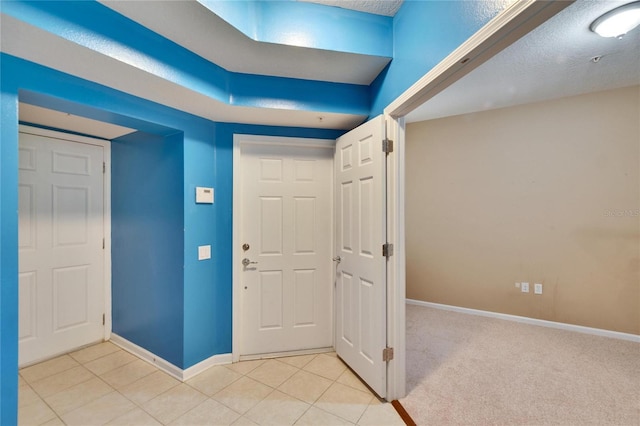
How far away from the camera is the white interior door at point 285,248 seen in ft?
7.89

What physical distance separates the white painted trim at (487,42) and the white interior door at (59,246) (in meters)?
3.00

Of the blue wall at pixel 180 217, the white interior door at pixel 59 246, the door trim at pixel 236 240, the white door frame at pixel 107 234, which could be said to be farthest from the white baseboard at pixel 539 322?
the white interior door at pixel 59 246

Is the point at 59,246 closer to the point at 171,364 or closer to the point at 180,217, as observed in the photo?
the point at 180,217

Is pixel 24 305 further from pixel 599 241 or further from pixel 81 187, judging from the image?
pixel 599 241

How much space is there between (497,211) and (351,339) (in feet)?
8.13

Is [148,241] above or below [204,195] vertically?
below

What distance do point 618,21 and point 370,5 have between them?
4.78 feet

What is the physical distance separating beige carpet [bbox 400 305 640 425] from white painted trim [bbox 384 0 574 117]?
201 centimetres

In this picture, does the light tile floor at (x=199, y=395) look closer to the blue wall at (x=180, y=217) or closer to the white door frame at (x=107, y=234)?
the blue wall at (x=180, y=217)

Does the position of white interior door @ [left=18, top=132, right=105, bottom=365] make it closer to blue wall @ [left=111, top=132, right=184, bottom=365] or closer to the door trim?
blue wall @ [left=111, top=132, right=184, bottom=365]

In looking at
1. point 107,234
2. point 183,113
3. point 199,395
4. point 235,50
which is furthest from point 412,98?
point 107,234

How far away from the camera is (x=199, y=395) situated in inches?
76.2

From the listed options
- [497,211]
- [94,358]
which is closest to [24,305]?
[94,358]

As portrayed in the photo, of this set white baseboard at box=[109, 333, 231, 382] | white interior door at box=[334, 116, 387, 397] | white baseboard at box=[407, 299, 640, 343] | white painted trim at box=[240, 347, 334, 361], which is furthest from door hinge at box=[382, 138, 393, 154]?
white baseboard at box=[407, 299, 640, 343]
